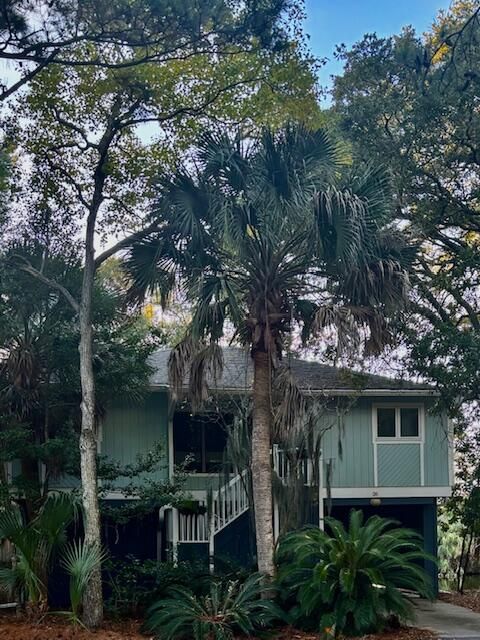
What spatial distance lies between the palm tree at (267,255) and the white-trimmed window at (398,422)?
5.23 m

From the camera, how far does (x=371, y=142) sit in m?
17.5

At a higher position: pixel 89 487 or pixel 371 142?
pixel 371 142

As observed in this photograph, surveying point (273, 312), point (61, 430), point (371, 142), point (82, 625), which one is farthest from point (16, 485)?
point (371, 142)

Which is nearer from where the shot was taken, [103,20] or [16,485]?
[103,20]

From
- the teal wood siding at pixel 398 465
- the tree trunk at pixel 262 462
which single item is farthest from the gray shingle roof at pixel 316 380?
the tree trunk at pixel 262 462

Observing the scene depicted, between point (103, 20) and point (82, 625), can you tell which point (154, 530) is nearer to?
point (82, 625)

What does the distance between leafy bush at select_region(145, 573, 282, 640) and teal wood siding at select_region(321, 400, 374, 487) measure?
5721mm

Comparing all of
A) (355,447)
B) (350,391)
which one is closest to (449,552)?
(355,447)

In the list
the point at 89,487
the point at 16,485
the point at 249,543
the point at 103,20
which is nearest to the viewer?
the point at 103,20

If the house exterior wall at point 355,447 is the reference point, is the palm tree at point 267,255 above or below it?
above

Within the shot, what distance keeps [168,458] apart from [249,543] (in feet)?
8.55

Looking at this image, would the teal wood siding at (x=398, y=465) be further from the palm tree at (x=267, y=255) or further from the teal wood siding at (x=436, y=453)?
the palm tree at (x=267, y=255)

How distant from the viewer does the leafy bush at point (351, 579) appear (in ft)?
40.2

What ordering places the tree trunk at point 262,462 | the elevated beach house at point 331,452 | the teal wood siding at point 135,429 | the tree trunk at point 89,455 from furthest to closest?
the teal wood siding at point 135,429 → the elevated beach house at point 331,452 → the tree trunk at point 262,462 → the tree trunk at point 89,455
